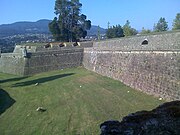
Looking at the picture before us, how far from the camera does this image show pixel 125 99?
601 inches

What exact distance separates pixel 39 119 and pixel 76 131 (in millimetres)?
2822

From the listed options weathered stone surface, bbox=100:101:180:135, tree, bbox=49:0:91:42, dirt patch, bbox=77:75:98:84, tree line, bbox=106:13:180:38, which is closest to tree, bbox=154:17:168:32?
tree line, bbox=106:13:180:38

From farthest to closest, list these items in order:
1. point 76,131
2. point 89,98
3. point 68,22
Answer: point 68,22
point 89,98
point 76,131

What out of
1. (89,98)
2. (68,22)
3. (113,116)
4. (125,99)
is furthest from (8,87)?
(68,22)

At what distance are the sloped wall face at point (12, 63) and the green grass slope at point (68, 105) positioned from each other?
9.32 meters

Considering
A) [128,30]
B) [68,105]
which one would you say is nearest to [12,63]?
[68,105]

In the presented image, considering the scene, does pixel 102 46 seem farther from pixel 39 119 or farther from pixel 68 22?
pixel 68 22

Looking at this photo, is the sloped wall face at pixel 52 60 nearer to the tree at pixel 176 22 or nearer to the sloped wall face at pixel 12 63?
the sloped wall face at pixel 12 63

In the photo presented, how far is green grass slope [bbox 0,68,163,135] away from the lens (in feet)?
Answer: 40.0

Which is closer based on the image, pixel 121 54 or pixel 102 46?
pixel 121 54

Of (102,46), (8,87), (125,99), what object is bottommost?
(8,87)

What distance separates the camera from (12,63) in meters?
33.4

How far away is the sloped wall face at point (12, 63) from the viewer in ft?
103

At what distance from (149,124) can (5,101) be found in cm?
Result: 1635
